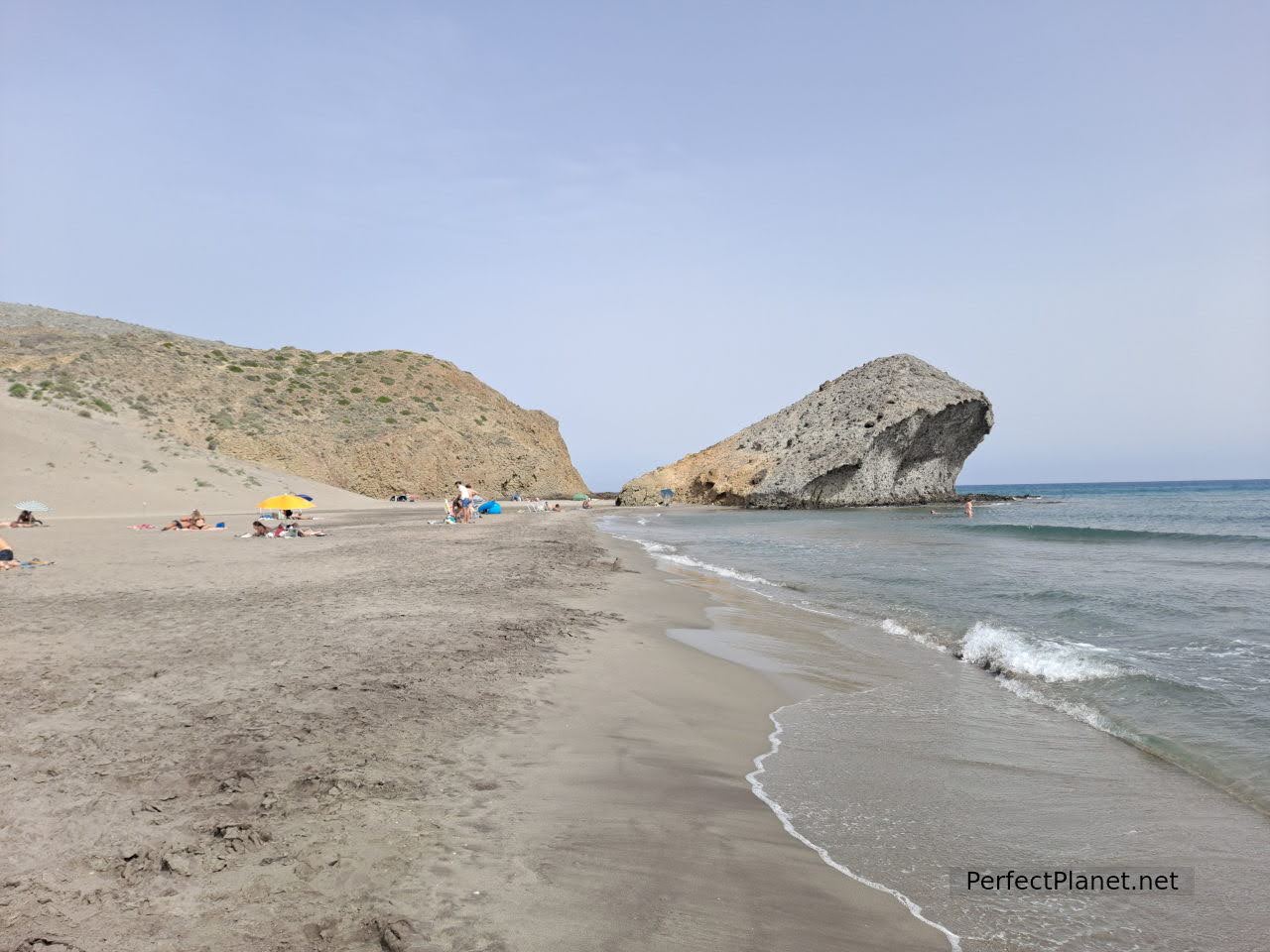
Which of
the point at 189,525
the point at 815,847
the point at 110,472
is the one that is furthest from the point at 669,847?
the point at 110,472

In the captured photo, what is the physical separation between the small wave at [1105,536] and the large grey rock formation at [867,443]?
60.6 feet

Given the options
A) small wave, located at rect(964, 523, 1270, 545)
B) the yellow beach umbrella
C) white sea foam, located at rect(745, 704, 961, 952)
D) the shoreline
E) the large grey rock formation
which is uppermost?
the large grey rock formation

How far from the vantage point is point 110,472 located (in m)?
34.3

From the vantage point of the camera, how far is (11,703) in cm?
514

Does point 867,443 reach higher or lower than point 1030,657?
higher

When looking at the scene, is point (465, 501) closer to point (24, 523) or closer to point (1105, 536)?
point (24, 523)

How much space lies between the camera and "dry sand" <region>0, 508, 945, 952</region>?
2.87 metres

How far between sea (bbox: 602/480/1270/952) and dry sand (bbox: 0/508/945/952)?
1.34ft

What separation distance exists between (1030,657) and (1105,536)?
2323 centimetres

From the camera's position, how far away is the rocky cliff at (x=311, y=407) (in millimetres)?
46312

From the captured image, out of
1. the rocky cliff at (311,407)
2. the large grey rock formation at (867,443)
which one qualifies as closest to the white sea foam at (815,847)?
the rocky cliff at (311,407)

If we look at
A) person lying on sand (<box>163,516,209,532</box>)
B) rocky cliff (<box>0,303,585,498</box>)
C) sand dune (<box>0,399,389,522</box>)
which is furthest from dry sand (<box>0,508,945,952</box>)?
rocky cliff (<box>0,303,585,498</box>)

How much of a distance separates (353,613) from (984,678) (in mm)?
7376

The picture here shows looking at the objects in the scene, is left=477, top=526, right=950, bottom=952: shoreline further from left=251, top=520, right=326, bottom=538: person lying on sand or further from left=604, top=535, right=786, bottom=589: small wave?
left=251, top=520, right=326, bottom=538: person lying on sand
